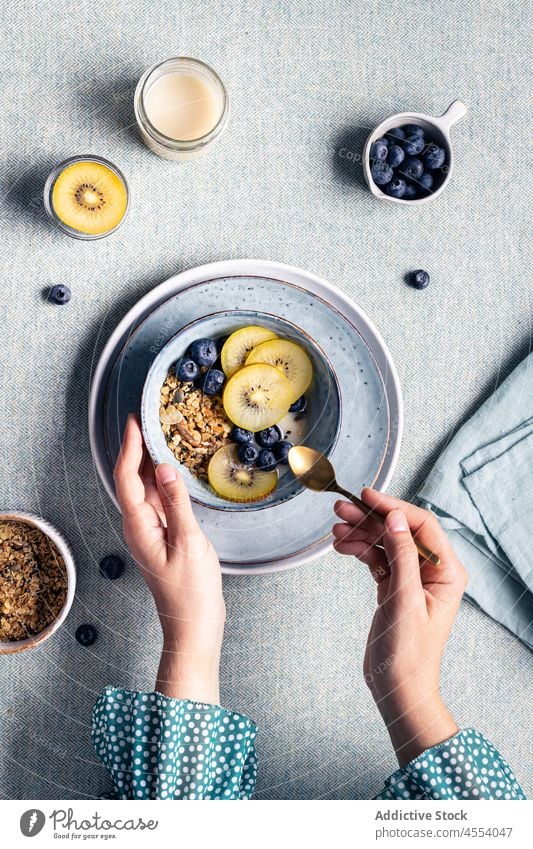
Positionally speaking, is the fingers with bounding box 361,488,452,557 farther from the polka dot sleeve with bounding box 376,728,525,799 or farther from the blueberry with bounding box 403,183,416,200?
the blueberry with bounding box 403,183,416,200

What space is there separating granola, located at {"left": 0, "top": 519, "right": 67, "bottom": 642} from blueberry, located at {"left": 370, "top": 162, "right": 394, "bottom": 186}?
0.45 meters

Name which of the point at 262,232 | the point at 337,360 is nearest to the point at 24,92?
the point at 262,232

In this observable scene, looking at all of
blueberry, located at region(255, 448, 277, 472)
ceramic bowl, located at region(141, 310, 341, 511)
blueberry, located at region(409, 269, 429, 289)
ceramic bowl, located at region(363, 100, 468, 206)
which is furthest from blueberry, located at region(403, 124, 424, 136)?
blueberry, located at region(255, 448, 277, 472)

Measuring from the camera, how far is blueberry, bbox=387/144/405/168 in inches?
26.2

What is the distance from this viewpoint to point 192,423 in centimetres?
65

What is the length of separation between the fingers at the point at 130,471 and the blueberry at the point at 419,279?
1.01ft

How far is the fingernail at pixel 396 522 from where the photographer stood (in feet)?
1.88

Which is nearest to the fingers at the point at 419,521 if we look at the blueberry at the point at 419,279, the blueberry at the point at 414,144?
the blueberry at the point at 419,279

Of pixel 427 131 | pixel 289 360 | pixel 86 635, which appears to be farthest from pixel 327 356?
pixel 86 635

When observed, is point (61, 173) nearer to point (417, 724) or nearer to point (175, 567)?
point (175, 567)

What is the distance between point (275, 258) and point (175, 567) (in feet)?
1.02

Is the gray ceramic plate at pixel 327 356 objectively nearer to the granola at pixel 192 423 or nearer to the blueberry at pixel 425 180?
the granola at pixel 192 423

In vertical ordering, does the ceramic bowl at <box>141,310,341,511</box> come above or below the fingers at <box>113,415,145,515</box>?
above

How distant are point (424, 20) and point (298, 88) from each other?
15 cm
